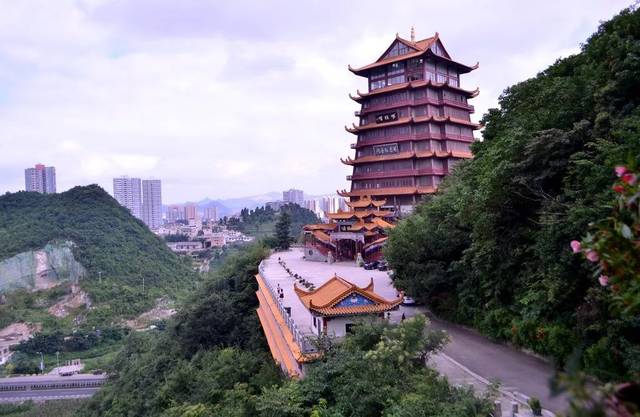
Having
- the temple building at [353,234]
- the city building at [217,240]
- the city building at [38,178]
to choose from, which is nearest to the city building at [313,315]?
the temple building at [353,234]

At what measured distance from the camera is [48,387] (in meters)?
40.3

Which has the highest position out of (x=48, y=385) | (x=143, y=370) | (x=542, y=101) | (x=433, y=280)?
(x=542, y=101)

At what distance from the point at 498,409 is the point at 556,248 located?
356cm

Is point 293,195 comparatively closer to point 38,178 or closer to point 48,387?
point 38,178

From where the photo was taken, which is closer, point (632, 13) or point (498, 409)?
point (498, 409)

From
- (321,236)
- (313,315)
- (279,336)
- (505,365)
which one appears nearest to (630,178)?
(505,365)

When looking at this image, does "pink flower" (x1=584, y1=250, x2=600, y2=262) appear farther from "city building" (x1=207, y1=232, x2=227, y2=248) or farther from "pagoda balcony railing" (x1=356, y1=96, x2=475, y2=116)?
"city building" (x1=207, y1=232, x2=227, y2=248)

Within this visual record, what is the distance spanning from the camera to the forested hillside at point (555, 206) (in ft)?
29.2

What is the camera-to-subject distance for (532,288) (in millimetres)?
10812

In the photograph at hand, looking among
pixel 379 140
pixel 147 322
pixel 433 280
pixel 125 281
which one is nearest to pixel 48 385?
pixel 147 322

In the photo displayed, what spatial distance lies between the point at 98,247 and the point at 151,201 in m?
116

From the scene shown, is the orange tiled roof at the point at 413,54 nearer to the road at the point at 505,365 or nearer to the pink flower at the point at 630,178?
the road at the point at 505,365

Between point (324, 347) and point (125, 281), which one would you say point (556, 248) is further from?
point (125, 281)

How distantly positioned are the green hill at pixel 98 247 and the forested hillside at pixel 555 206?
4953cm
